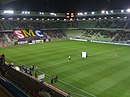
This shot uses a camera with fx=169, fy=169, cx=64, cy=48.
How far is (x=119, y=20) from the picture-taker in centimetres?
7138

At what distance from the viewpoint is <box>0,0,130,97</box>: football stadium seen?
56.4 ft

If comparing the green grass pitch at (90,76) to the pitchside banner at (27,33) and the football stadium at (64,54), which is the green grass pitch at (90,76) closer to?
the football stadium at (64,54)

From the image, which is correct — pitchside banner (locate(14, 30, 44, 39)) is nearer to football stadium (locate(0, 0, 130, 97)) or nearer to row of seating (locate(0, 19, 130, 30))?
football stadium (locate(0, 0, 130, 97))

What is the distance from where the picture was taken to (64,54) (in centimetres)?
3753

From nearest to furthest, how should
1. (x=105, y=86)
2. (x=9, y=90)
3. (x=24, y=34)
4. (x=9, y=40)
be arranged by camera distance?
(x=9, y=90) < (x=105, y=86) < (x=9, y=40) < (x=24, y=34)

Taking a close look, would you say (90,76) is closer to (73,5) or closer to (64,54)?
(64,54)

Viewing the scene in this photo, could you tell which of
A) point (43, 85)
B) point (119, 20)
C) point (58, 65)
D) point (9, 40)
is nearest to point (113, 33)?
point (119, 20)

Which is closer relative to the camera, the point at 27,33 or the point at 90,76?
the point at 90,76


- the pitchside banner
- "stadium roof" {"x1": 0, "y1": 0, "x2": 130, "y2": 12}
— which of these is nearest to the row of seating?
the pitchside banner

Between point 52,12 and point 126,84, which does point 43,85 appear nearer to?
point 126,84

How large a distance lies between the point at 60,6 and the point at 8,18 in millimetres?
22464

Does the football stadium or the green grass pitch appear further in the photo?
the green grass pitch

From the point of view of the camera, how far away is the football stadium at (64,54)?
17.2m

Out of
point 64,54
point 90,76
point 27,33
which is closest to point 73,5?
point 27,33
